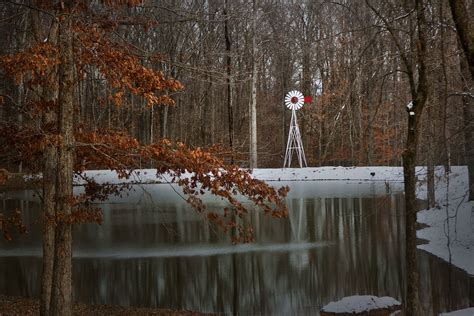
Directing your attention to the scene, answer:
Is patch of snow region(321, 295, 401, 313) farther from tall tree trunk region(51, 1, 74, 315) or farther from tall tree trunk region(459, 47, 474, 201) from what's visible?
tall tree trunk region(51, 1, 74, 315)

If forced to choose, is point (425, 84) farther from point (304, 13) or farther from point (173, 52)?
point (304, 13)

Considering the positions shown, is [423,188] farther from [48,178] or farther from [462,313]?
[48,178]

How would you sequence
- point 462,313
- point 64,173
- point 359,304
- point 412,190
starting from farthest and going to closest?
point 359,304, point 462,313, point 412,190, point 64,173

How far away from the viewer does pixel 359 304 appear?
9156 millimetres

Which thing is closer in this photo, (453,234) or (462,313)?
(462,313)

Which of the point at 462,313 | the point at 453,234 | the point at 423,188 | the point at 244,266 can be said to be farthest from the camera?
the point at 423,188

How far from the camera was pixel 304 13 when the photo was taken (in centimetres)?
4447

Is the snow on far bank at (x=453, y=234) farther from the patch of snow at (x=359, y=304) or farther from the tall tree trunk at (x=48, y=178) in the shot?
the tall tree trunk at (x=48, y=178)

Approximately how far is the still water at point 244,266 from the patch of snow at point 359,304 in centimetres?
39

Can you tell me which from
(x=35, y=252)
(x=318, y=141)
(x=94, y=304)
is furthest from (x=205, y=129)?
(x=94, y=304)

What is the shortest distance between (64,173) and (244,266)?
23.2ft

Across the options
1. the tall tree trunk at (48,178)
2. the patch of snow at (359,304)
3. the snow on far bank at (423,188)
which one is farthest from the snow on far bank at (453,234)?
the tall tree trunk at (48,178)

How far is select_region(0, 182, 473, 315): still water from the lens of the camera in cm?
1035

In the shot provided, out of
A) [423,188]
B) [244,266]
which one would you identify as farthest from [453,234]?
[423,188]
